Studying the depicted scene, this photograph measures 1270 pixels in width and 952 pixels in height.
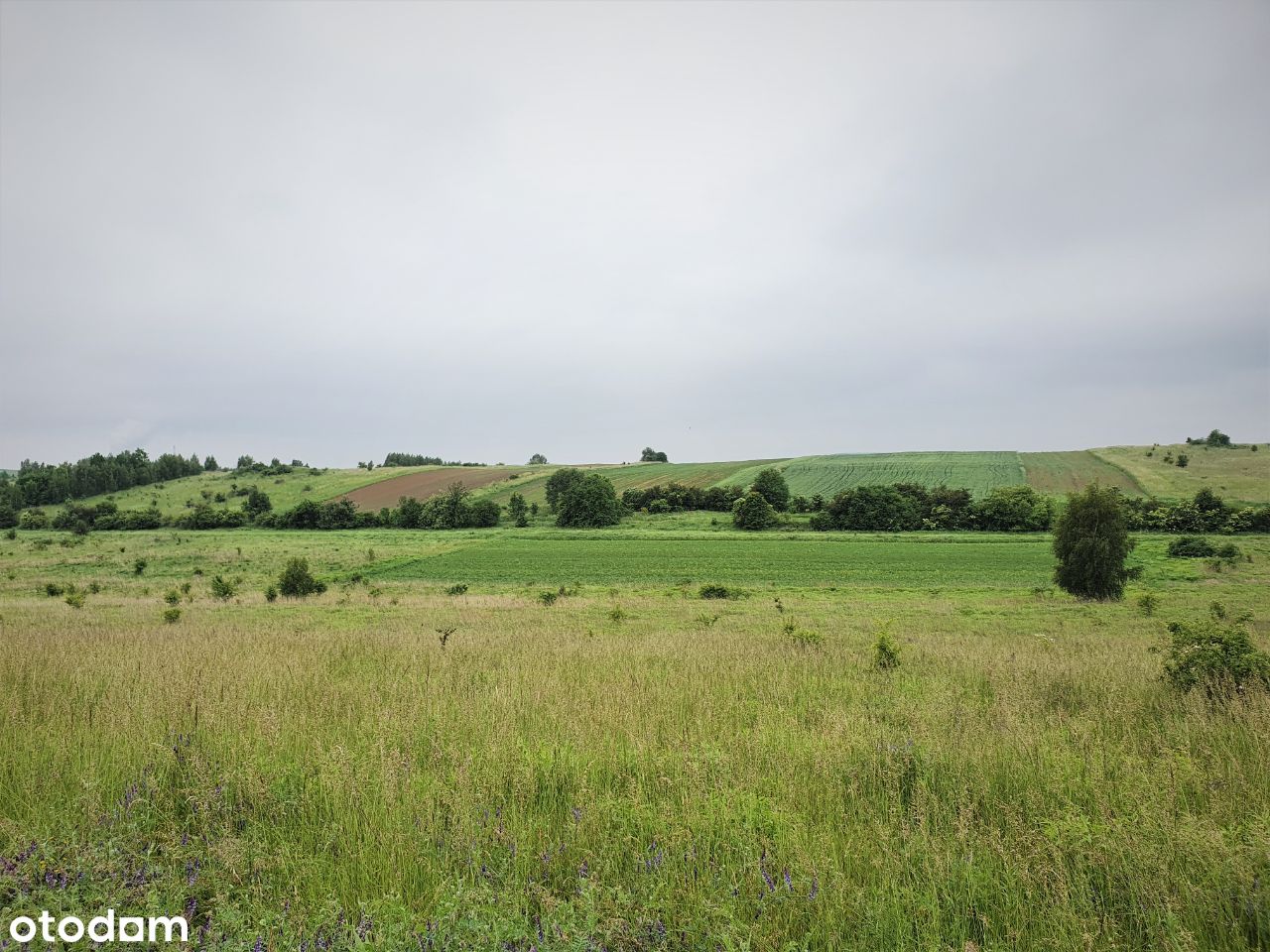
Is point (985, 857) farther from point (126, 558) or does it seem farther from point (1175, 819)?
point (126, 558)

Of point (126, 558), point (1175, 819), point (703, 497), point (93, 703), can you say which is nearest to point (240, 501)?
point (126, 558)

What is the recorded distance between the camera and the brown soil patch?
11075 centimetres

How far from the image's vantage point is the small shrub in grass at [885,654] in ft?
32.4

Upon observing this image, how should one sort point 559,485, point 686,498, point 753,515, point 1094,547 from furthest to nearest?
point 559,485 → point 686,498 → point 753,515 → point 1094,547

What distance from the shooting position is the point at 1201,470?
3846 inches

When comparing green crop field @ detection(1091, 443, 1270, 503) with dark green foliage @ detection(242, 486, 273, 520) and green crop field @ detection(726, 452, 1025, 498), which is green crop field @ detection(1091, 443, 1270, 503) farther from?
dark green foliage @ detection(242, 486, 273, 520)

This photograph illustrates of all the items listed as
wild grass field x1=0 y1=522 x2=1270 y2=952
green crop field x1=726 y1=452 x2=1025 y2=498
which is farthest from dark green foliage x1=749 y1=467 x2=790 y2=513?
wild grass field x1=0 y1=522 x2=1270 y2=952

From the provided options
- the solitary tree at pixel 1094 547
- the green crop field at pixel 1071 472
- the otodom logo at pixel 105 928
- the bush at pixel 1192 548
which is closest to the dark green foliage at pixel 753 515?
the bush at pixel 1192 548

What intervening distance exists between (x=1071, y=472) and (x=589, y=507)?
88702 millimetres

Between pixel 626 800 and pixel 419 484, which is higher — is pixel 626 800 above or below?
below

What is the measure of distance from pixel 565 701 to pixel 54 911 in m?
4.21

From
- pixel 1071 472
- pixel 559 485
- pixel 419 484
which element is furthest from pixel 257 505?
pixel 1071 472

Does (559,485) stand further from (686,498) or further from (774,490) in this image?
(774,490)

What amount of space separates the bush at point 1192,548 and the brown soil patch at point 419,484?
10290 centimetres
